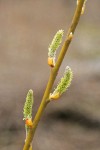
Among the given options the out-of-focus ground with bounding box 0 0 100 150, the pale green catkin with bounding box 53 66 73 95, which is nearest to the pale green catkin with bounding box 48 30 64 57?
the pale green catkin with bounding box 53 66 73 95

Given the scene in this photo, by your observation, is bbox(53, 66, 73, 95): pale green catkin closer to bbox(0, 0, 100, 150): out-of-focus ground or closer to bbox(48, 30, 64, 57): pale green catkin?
bbox(48, 30, 64, 57): pale green catkin

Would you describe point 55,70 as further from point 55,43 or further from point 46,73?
point 46,73

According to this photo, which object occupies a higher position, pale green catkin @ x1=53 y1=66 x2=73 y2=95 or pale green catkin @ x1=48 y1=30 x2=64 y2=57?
pale green catkin @ x1=48 y1=30 x2=64 y2=57

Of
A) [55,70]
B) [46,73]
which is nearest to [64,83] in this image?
[55,70]

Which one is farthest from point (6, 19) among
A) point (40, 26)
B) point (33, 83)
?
point (33, 83)

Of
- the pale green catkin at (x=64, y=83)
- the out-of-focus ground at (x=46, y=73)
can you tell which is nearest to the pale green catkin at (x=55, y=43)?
the pale green catkin at (x=64, y=83)

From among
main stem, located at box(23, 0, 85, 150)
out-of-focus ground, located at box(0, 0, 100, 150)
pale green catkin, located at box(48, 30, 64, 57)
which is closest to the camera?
main stem, located at box(23, 0, 85, 150)

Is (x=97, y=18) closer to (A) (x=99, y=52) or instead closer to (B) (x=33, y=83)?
(A) (x=99, y=52)

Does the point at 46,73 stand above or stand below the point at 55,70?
below
